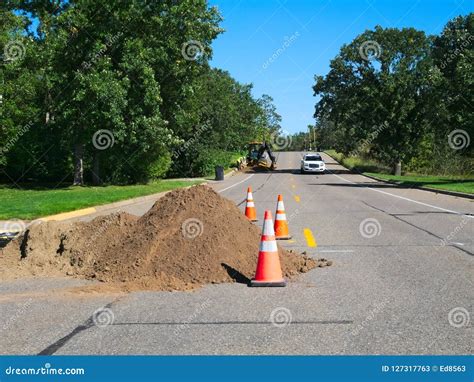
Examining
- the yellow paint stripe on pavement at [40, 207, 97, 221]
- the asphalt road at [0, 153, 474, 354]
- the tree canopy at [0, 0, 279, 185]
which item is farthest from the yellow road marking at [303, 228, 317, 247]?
the tree canopy at [0, 0, 279, 185]

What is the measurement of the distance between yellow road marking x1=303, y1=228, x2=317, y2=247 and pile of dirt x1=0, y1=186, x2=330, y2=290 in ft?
5.86

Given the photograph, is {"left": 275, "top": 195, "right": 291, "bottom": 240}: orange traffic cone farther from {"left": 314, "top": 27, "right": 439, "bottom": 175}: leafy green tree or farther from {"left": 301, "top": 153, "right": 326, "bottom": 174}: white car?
{"left": 301, "top": 153, "right": 326, "bottom": 174}: white car

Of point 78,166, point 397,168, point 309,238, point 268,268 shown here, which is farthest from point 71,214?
point 397,168

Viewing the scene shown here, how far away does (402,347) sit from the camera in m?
4.88

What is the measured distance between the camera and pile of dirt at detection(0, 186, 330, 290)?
7832 millimetres

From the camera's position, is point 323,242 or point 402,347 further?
point 323,242

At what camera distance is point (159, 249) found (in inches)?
323

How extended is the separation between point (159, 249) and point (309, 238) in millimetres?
4293

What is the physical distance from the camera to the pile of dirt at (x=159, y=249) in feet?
25.7

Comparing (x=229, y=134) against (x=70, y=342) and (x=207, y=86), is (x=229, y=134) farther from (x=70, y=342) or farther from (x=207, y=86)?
(x=70, y=342)

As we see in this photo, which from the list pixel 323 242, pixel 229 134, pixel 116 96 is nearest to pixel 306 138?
pixel 229 134

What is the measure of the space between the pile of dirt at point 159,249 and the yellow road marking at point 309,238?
70.4 inches

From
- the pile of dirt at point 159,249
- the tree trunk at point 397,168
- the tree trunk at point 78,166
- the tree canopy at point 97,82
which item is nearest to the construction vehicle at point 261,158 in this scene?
the tree trunk at point 397,168

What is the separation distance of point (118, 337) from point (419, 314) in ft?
9.85
